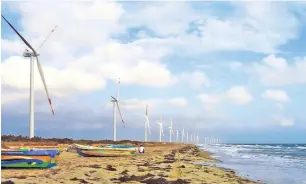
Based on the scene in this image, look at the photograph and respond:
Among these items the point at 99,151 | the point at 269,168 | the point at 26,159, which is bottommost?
the point at 269,168

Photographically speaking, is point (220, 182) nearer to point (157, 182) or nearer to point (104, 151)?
point (157, 182)

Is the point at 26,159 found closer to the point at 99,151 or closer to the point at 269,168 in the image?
the point at 99,151

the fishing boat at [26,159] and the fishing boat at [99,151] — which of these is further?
the fishing boat at [99,151]

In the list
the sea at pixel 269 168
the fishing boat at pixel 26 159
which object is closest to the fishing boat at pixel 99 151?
the sea at pixel 269 168

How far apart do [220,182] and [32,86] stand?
125 ft

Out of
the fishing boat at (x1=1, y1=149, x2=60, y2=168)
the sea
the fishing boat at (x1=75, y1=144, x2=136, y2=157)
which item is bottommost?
the sea

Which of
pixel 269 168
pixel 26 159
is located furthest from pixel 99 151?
Result: pixel 26 159

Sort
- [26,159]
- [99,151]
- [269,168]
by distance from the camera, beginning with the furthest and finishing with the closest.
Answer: [99,151] → [269,168] → [26,159]

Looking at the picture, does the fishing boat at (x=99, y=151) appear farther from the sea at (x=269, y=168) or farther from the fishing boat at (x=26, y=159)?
the fishing boat at (x=26, y=159)

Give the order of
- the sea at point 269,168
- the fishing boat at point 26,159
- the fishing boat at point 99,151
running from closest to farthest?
the fishing boat at point 26,159 < the sea at point 269,168 < the fishing boat at point 99,151

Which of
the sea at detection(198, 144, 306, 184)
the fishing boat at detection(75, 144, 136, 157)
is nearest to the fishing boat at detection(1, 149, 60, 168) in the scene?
the sea at detection(198, 144, 306, 184)

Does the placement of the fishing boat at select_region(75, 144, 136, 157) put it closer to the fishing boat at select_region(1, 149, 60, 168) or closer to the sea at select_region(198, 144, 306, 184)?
the sea at select_region(198, 144, 306, 184)

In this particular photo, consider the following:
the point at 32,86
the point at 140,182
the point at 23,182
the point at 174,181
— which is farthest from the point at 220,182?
the point at 32,86

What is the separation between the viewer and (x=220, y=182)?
2831 cm
